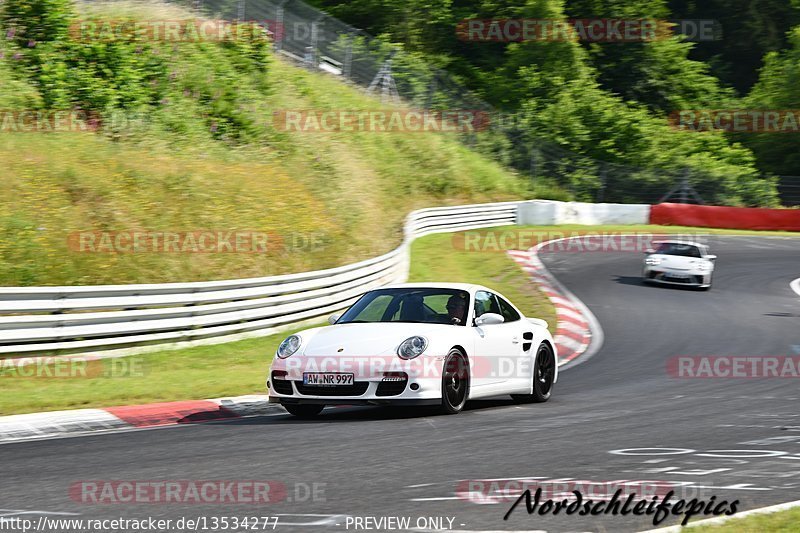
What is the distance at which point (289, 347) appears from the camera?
9.87 meters

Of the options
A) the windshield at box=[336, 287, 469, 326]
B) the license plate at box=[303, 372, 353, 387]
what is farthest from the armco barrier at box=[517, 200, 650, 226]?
the license plate at box=[303, 372, 353, 387]

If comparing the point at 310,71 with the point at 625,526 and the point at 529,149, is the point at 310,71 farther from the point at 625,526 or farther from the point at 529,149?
the point at 625,526

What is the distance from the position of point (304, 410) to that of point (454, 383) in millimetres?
1460

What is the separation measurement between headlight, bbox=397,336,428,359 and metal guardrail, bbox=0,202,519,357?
5426mm

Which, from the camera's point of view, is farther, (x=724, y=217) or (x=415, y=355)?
(x=724, y=217)

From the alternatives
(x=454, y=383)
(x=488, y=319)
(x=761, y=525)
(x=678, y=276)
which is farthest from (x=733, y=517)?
(x=678, y=276)

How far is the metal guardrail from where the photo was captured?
42.1 ft

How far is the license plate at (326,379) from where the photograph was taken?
9.40 meters

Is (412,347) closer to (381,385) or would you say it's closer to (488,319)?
(381,385)

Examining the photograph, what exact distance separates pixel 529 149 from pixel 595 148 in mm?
6494

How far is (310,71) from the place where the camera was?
141 feet

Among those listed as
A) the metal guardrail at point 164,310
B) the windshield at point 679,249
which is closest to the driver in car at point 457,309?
the metal guardrail at point 164,310

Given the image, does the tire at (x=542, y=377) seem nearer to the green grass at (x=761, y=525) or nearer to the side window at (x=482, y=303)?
the side window at (x=482, y=303)

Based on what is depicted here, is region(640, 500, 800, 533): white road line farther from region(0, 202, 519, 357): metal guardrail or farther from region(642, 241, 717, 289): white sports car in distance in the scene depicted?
region(642, 241, 717, 289): white sports car in distance
